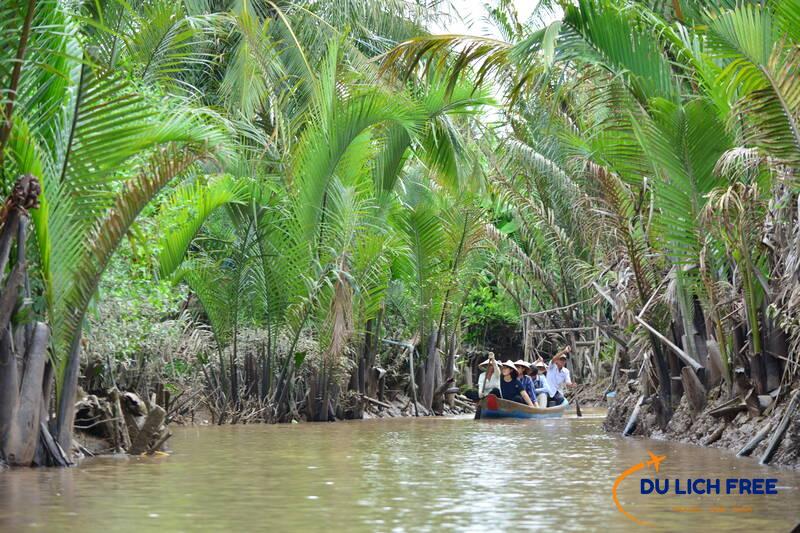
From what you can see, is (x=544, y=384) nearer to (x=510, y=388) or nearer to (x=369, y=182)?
(x=510, y=388)

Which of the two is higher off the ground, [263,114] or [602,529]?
[263,114]

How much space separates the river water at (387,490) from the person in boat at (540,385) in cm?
890

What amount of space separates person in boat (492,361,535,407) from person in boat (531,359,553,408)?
0.38 metres

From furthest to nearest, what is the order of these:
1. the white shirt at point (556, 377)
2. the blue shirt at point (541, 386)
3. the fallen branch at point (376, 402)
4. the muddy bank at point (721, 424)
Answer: the white shirt at point (556, 377) < the blue shirt at point (541, 386) < the fallen branch at point (376, 402) < the muddy bank at point (721, 424)

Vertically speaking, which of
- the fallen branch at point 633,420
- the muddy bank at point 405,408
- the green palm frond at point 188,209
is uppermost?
the green palm frond at point 188,209

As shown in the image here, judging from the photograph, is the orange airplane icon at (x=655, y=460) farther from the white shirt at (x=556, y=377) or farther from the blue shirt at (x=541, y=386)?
the white shirt at (x=556, y=377)

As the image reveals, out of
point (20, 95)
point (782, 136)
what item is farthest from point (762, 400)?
point (20, 95)

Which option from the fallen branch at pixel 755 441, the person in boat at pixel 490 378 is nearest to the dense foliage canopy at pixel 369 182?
the fallen branch at pixel 755 441

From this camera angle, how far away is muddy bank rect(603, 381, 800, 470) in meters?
9.54

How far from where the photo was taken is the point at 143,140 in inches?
384

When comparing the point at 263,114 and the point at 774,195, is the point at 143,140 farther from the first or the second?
the point at 263,114

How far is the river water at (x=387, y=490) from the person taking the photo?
6.52 metres

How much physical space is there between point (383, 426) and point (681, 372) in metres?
6.02

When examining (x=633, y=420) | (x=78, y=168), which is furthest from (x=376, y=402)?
(x=78, y=168)
